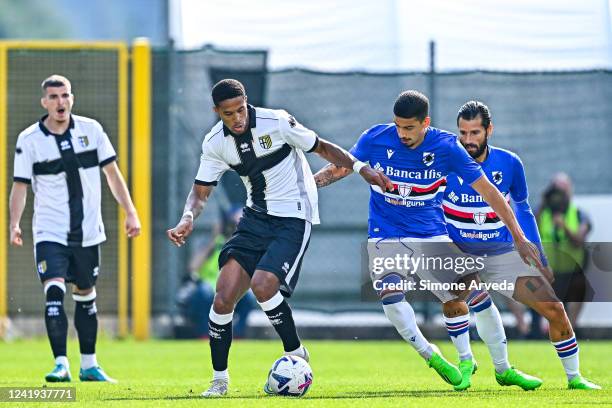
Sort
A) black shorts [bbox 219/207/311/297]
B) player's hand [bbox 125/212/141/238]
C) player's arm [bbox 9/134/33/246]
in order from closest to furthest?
black shorts [bbox 219/207/311/297], player's hand [bbox 125/212/141/238], player's arm [bbox 9/134/33/246]

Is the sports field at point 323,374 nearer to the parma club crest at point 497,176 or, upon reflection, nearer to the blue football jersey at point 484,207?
the blue football jersey at point 484,207

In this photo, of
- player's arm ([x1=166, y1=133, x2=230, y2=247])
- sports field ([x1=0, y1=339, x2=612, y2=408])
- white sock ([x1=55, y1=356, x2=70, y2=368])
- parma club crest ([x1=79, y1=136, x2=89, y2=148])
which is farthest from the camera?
parma club crest ([x1=79, y1=136, x2=89, y2=148])

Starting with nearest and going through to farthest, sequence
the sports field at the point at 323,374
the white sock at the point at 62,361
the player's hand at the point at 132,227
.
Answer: the sports field at the point at 323,374, the white sock at the point at 62,361, the player's hand at the point at 132,227

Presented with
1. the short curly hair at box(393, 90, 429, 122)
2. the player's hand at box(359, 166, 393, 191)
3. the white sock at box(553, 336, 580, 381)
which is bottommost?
the white sock at box(553, 336, 580, 381)

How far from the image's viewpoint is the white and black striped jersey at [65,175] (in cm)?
1091

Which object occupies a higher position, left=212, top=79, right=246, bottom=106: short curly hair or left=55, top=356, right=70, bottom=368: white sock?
left=212, top=79, right=246, bottom=106: short curly hair

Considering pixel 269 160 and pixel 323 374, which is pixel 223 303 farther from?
pixel 323 374

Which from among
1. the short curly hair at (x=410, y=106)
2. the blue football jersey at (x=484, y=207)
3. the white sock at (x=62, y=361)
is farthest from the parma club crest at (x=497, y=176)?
the white sock at (x=62, y=361)

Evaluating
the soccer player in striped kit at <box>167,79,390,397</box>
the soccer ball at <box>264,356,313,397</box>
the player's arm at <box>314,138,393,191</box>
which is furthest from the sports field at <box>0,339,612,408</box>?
the player's arm at <box>314,138,393,191</box>

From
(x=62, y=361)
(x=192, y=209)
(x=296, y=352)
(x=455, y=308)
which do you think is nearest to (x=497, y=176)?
(x=455, y=308)

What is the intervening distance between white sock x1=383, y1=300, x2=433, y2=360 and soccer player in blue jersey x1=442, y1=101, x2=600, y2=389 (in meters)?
0.42

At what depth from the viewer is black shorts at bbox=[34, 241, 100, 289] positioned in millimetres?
10797

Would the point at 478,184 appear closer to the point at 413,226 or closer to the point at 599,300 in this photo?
the point at 413,226

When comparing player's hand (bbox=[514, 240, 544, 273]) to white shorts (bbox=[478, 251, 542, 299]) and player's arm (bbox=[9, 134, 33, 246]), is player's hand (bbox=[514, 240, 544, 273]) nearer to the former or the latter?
white shorts (bbox=[478, 251, 542, 299])
